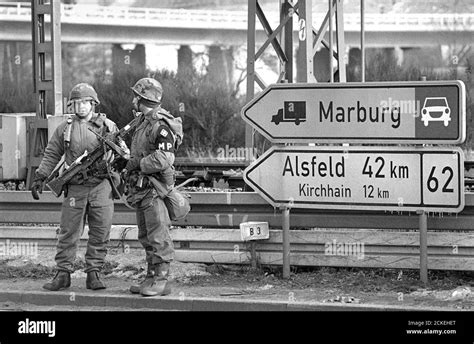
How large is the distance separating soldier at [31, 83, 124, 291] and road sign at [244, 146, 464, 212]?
1513mm

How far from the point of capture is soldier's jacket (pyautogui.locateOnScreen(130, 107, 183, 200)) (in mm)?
9367

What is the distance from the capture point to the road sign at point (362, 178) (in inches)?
381

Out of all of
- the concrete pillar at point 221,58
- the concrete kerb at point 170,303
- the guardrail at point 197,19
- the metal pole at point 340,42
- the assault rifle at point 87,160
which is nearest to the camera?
the concrete kerb at point 170,303

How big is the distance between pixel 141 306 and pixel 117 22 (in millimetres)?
53010

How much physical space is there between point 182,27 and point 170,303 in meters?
53.1

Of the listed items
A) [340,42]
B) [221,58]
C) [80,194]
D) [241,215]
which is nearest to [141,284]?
[80,194]

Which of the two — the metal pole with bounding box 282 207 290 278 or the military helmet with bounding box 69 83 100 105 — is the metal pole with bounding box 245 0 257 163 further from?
the military helmet with bounding box 69 83 100 105

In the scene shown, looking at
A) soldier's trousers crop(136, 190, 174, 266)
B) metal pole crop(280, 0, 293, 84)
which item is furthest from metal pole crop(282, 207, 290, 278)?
metal pole crop(280, 0, 293, 84)

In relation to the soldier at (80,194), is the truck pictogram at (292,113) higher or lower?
higher

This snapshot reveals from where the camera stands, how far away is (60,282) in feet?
32.9

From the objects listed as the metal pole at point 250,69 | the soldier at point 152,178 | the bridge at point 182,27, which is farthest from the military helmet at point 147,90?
the bridge at point 182,27

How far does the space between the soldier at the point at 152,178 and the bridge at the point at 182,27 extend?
48636 mm

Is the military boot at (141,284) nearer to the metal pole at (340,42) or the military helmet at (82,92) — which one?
the military helmet at (82,92)
